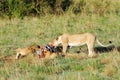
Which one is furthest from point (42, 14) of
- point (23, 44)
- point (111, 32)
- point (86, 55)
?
point (86, 55)

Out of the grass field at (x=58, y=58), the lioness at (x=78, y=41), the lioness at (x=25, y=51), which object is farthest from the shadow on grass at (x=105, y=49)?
the lioness at (x=25, y=51)

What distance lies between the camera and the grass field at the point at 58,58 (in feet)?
31.8

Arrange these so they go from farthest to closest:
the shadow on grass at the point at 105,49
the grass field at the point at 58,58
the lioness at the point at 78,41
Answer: the shadow on grass at the point at 105,49, the lioness at the point at 78,41, the grass field at the point at 58,58

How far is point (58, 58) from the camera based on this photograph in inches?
465

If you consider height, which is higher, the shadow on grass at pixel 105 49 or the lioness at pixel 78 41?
the lioness at pixel 78 41

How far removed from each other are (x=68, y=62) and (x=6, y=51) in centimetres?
280

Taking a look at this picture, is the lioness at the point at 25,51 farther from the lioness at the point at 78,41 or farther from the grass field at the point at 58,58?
the lioness at the point at 78,41

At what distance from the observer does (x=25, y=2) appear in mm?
21031

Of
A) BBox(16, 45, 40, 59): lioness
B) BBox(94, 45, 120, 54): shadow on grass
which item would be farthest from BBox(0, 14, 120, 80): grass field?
BBox(16, 45, 40, 59): lioness

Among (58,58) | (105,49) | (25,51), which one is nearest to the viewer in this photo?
(58,58)

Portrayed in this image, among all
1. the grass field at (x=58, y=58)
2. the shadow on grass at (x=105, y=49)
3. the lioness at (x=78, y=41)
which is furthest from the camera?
the shadow on grass at (x=105, y=49)

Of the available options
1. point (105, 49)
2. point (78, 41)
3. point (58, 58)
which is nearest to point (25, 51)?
point (58, 58)

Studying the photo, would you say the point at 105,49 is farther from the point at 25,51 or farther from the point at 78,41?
the point at 25,51

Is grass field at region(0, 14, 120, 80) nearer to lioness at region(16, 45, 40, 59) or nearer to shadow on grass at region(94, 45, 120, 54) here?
shadow on grass at region(94, 45, 120, 54)
